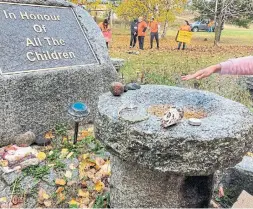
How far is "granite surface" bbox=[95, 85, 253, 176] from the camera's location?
2.01m

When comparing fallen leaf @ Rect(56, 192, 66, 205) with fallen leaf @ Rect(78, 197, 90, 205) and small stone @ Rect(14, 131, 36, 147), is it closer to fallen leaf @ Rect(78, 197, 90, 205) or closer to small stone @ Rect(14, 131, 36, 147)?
fallen leaf @ Rect(78, 197, 90, 205)

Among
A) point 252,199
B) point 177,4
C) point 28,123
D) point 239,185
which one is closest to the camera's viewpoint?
point 252,199

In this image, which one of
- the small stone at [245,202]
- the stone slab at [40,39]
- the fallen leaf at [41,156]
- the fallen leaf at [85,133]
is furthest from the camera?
the fallen leaf at [85,133]

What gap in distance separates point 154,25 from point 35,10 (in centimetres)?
1327

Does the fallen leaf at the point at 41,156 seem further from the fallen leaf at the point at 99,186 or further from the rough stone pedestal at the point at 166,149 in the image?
the rough stone pedestal at the point at 166,149

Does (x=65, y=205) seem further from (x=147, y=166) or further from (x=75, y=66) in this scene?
(x=75, y=66)

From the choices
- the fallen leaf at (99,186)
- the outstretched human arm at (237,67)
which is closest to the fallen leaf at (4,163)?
the fallen leaf at (99,186)

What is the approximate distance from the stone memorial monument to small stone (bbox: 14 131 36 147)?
11cm

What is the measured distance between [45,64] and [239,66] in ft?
8.06

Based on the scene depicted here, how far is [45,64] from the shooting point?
13.2 ft

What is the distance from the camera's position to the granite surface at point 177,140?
2008mm

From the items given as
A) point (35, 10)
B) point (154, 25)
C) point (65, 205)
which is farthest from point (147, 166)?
point (154, 25)

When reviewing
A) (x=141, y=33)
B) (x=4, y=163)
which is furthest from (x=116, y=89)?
(x=141, y=33)

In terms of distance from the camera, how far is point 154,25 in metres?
17.2
